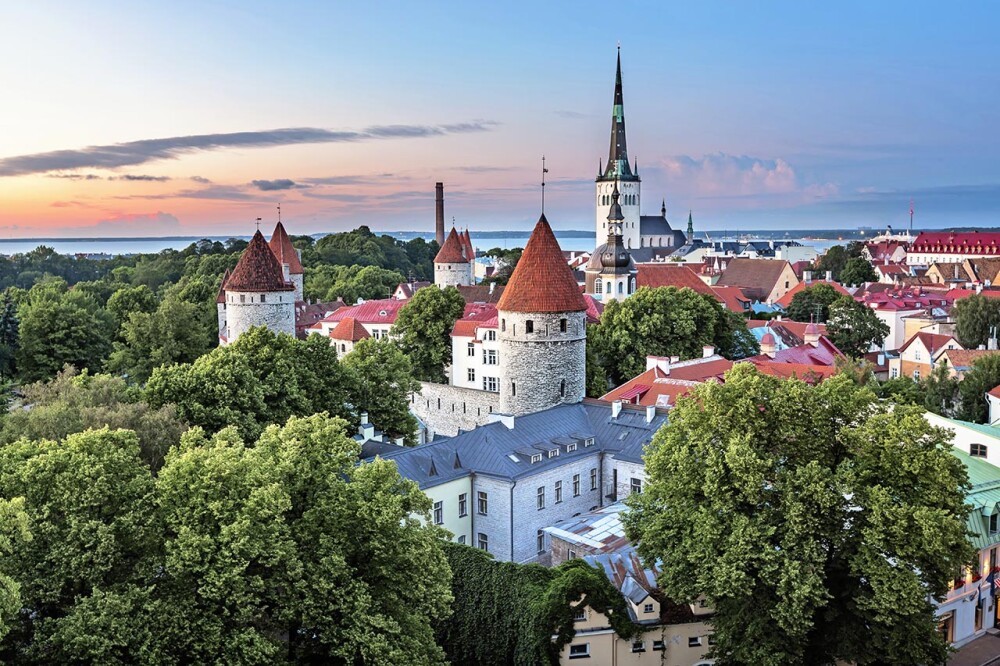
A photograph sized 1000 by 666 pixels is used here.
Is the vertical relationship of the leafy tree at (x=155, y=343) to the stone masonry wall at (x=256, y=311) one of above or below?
below

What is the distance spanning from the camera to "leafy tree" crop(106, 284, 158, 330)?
67.4 metres

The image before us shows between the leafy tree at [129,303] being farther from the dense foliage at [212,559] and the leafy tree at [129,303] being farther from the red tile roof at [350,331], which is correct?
the dense foliage at [212,559]

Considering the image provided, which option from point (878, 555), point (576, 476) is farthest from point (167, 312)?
point (878, 555)

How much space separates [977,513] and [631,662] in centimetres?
1034

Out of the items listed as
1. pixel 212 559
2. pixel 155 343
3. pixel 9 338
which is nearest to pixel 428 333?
pixel 155 343

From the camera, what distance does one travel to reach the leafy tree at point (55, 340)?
52.0m

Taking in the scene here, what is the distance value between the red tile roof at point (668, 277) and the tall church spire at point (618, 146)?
101 ft

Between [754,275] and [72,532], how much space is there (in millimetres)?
89787

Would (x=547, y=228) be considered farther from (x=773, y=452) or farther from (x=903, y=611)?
(x=903, y=611)

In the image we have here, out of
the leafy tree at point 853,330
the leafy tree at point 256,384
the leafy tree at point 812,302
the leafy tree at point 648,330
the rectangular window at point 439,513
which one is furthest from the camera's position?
the leafy tree at point 812,302

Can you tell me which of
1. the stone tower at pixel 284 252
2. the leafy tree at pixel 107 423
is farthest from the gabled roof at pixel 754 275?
the leafy tree at pixel 107 423

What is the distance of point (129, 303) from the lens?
6856cm

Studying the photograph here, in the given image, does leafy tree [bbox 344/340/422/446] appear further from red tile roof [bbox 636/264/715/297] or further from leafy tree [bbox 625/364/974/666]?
red tile roof [bbox 636/264/715/297]

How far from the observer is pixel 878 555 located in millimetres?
17625
